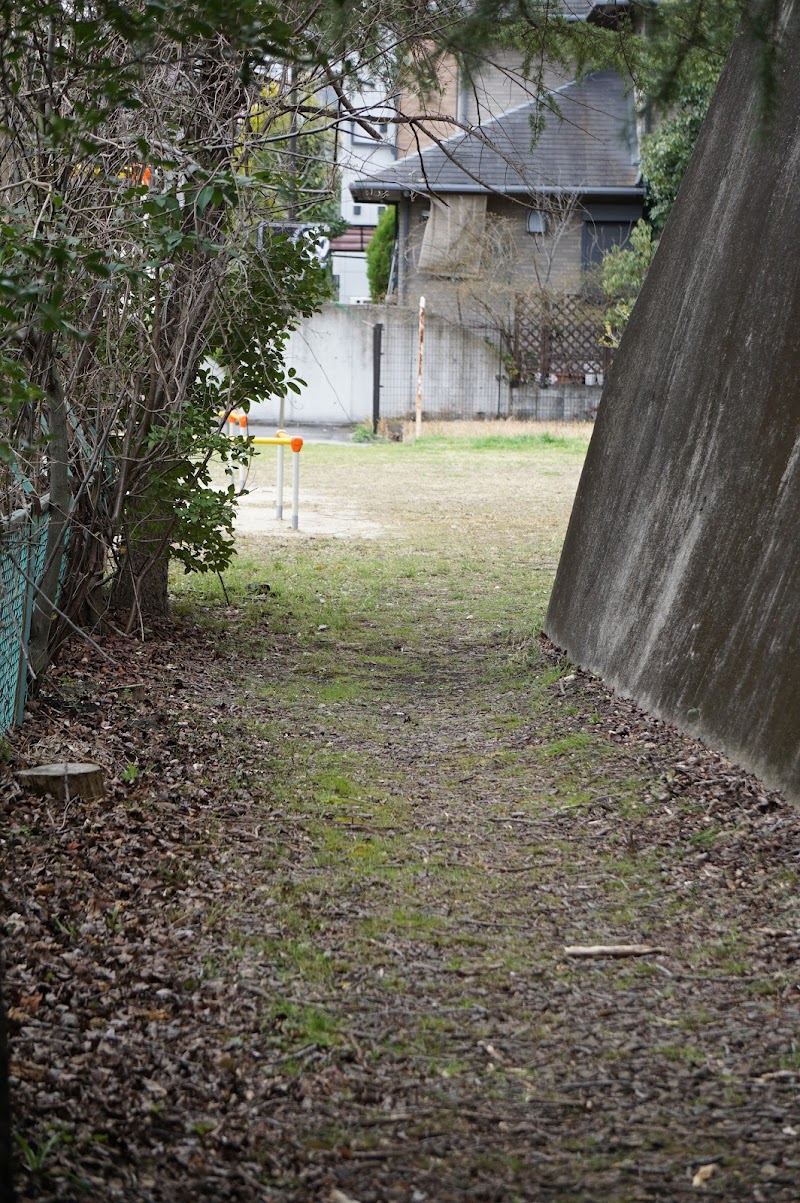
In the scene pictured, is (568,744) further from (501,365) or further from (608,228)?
(608,228)

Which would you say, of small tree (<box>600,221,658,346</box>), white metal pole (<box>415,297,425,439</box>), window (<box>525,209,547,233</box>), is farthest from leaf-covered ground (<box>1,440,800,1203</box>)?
window (<box>525,209,547,233</box>)

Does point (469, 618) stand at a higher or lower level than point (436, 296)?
lower

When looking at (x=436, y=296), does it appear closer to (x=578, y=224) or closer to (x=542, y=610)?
(x=578, y=224)

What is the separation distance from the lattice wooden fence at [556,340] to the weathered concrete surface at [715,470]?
18830 millimetres

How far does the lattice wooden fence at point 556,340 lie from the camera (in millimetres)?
26172

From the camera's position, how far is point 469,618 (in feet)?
31.4

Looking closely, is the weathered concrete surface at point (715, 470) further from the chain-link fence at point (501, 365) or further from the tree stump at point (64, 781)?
the chain-link fence at point (501, 365)

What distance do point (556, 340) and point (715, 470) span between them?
21.0m

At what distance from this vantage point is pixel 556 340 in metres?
26.3

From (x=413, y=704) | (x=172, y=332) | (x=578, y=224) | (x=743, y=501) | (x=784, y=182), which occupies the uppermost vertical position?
(x=578, y=224)

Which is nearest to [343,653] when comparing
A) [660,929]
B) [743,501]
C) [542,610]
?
[542,610]

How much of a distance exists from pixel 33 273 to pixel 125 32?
2066 millimetres

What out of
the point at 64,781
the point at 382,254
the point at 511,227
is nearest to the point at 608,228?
the point at 511,227

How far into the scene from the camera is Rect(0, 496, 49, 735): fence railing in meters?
5.20
